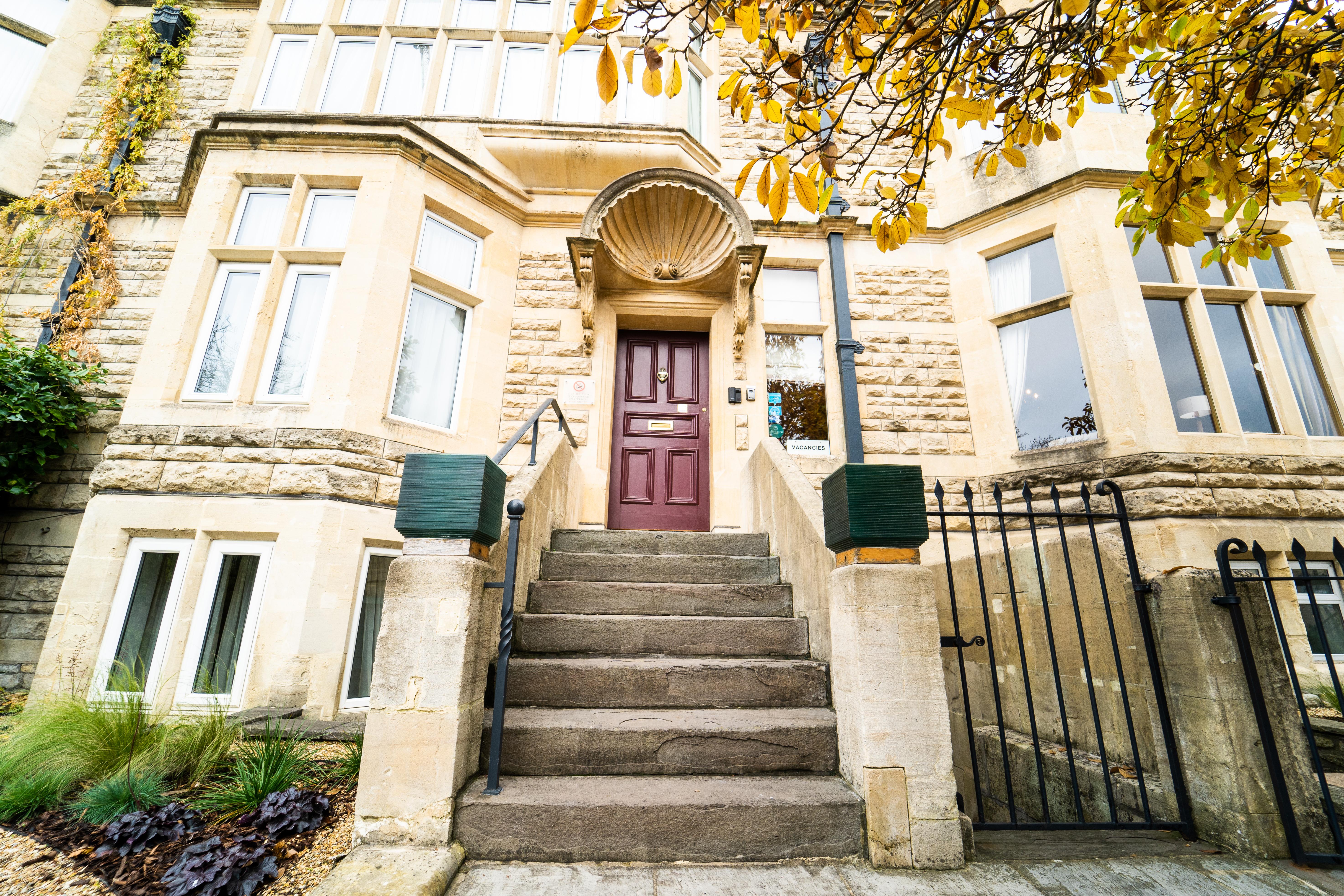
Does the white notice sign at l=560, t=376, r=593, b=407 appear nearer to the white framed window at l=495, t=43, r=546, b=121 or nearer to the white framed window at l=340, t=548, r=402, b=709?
the white framed window at l=340, t=548, r=402, b=709

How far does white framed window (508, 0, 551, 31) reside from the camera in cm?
742

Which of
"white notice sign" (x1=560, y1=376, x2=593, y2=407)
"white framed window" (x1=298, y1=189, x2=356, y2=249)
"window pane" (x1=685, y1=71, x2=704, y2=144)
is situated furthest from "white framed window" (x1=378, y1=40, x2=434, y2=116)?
"white notice sign" (x1=560, y1=376, x2=593, y2=407)

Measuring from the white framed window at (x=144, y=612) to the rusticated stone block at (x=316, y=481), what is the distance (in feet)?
3.01

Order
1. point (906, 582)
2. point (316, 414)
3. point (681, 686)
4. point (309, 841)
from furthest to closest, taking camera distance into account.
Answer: point (316, 414) → point (681, 686) → point (906, 582) → point (309, 841)

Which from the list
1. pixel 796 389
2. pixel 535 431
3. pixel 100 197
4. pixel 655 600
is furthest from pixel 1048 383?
pixel 100 197

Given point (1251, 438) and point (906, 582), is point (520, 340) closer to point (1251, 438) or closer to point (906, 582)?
point (906, 582)

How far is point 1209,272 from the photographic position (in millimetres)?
6074

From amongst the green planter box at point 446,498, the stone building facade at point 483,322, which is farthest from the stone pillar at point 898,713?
the stone building facade at point 483,322

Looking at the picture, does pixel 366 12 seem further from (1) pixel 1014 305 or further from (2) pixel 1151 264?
(2) pixel 1151 264

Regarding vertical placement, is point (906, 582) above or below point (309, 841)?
above

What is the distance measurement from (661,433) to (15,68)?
9364mm

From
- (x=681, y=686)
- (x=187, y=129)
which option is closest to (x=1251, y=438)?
(x=681, y=686)

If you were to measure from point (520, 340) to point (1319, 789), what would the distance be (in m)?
6.77

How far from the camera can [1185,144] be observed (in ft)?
8.64
